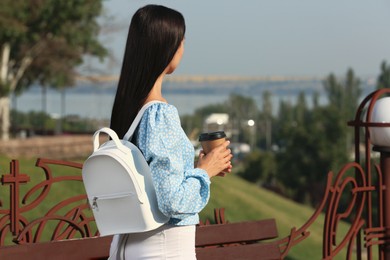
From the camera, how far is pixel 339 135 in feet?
275

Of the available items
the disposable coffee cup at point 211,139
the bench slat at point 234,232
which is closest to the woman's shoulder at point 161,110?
the disposable coffee cup at point 211,139

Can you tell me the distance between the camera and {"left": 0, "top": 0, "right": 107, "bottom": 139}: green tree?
3484 cm

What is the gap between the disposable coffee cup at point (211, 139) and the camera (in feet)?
10.9

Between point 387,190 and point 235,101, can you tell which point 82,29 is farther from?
point 235,101

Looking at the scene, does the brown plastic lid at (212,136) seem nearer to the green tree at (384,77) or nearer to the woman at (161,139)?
the woman at (161,139)

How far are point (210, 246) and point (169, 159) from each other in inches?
78.3

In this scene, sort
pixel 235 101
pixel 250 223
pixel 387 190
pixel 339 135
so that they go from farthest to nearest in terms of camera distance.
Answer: pixel 235 101 < pixel 339 135 < pixel 387 190 < pixel 250 223

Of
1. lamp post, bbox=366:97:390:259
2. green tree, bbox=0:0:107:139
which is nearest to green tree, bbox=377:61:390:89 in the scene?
green tree, bbox=0:0:107:139

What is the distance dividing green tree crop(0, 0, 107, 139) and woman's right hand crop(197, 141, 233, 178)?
3118 centimetres

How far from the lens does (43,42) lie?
39.3 metres

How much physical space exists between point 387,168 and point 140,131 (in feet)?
9.87

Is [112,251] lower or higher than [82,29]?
lower

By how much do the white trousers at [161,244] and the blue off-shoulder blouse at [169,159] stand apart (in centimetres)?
4

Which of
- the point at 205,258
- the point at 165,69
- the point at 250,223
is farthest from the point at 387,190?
the point at 165,69
